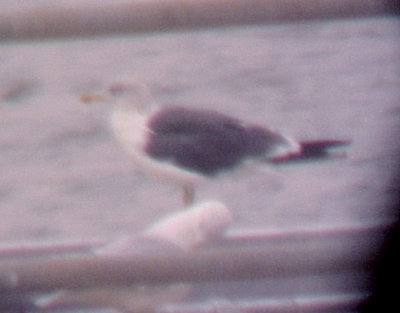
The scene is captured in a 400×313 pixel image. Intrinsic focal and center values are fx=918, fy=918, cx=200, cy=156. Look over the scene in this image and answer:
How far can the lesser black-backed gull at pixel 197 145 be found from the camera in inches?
130

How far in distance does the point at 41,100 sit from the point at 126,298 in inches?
158

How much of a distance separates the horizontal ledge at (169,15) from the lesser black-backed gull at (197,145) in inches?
92.2

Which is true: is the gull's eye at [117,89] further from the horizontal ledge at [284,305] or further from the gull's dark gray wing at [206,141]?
the horizontal ledge at [284,305]

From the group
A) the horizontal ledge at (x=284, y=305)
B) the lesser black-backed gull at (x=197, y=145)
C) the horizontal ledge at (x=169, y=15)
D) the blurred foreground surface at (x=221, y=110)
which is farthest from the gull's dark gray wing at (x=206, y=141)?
the horizontal ledge at (x=169, y=15)

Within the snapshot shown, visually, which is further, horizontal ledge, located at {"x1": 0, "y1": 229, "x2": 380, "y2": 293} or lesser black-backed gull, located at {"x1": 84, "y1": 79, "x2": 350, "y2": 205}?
lesser black-backed gull, located at {"x1": 84, "y1": 79, "x2": 350, "y2": 205}

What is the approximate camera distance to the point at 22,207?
3959 mm

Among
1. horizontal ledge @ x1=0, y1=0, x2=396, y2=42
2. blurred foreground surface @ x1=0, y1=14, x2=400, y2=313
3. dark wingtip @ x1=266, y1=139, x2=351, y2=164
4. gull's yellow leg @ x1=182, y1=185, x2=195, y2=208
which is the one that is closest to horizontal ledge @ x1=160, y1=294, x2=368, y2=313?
blurred foreground surface @ x1=0, y1=14, x2=400, y2=313

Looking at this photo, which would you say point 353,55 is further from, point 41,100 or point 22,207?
point 22,207

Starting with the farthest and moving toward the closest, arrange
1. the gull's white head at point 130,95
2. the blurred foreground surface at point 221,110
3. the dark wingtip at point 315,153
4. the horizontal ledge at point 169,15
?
the blurred foreground surface at point 221,110, the gull's white head at point 130,95, the dark wingtip at point 315,153, the horizontal ledge at point 169,15

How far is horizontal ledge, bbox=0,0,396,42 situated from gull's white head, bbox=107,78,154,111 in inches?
102

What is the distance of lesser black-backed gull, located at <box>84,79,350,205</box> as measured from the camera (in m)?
3.31

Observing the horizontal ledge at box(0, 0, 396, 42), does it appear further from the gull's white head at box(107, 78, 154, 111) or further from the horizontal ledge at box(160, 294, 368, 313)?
the gull's white head at box(107, 78, 154, 111)

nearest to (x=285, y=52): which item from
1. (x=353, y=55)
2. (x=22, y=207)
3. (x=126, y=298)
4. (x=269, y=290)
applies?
(x=353, y=55)

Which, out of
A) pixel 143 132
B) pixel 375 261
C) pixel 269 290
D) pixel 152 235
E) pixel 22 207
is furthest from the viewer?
pixel 22 207
